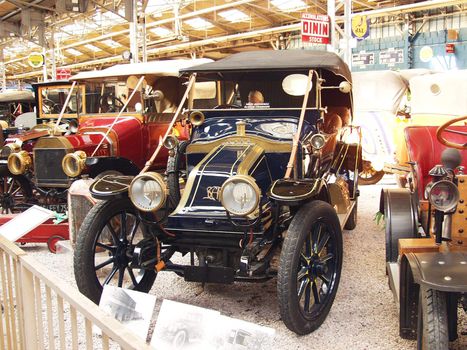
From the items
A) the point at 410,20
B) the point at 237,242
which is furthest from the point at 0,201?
the point at 410,20

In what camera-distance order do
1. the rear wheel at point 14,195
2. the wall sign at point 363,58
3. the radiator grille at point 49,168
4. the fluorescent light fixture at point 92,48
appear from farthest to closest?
the fluorescent light fixture at point 92,48
the wall sign at point 363,58
the rear wheel at point 14,195
the radiator grille at point 49,168

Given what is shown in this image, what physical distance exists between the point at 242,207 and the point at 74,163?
287 cm

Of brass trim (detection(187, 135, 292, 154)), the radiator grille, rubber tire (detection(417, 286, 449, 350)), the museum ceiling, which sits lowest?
rubber tire (detection(417, 286, 449, 350))

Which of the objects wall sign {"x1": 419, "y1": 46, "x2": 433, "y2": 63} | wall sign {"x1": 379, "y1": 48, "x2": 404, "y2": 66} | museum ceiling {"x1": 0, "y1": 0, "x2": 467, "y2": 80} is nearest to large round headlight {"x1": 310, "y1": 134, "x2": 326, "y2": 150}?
museum ceiling {"x1": 0, "y1": 0, "x2": 467, "y2": 80}

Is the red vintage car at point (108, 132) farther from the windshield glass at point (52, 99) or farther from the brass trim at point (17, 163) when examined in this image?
the windshield glass at point (52, 99)

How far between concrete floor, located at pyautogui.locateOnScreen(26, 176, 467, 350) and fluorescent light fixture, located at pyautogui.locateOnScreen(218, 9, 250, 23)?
11.6 metres

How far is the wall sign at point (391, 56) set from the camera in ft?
46.6

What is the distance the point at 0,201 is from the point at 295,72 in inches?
176

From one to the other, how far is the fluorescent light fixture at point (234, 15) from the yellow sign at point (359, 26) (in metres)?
6.27

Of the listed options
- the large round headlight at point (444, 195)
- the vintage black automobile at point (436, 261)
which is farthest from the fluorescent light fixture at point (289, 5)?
the large round headlight at point (444, 195)

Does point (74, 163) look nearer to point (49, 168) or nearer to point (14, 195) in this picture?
point (49, 168)

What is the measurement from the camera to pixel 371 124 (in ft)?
25.7

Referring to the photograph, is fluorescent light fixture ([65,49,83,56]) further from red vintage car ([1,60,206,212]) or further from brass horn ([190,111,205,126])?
brass horn ([190,111,205,126])

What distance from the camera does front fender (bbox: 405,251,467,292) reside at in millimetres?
1940
